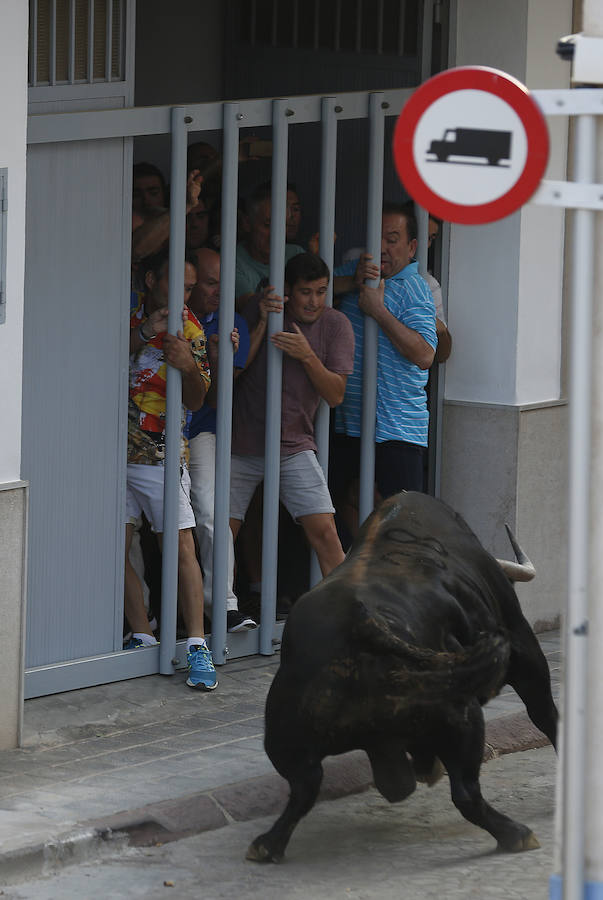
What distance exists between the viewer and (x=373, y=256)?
8.73 metres

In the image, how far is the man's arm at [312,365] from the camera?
8172mm

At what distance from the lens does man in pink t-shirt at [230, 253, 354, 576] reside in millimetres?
8305

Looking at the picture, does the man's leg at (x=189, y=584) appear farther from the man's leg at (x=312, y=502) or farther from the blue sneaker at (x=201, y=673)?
the man's leg at (x=312, y=502)

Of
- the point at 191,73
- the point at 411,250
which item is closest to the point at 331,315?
the point at 411,250

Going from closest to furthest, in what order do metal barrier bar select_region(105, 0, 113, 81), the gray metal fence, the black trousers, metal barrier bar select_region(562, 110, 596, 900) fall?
metal barrier bar select_region(562, 110, 596, 900), metal barrier bar select_region(105, 0, 113, 81), the gray metal fence, the black trousers

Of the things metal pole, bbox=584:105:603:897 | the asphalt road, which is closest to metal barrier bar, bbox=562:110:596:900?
metal pole, bbox=584:105:603:897

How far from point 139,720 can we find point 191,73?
4.95 m

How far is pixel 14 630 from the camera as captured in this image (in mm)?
6812

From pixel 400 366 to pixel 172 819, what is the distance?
10.9 feet

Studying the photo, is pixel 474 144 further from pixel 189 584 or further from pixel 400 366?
pixel 400 366

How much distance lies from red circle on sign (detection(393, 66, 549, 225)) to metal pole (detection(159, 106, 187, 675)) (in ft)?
10.8

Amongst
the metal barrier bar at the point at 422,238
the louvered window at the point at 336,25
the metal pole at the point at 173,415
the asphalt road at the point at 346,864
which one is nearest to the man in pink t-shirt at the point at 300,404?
the metal pole at the point at 173,415

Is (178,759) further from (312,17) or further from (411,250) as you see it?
(312,17)

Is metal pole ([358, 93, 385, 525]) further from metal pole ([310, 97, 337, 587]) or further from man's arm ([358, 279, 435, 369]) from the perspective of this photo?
metal pole ([310, 97, 337, 587])
